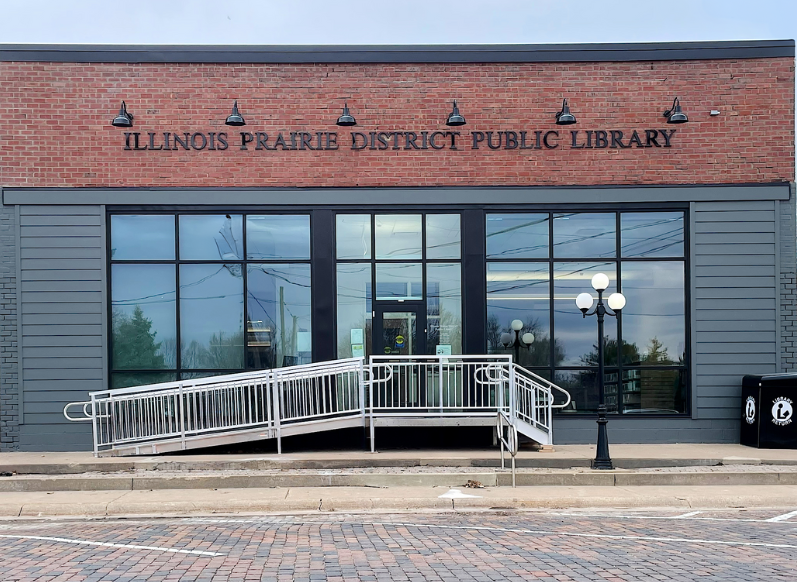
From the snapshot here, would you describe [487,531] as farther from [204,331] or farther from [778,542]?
[204,331]

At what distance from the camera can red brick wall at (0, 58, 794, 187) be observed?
16125 millimetres

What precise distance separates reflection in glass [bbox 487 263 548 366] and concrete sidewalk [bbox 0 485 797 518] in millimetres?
4434

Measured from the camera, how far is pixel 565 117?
620 inches

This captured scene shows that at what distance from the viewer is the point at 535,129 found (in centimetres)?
1636

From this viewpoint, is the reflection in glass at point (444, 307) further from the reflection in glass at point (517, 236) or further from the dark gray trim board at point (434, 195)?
the dark gray trim board at point (434, 195)

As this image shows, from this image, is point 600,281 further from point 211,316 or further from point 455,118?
point 211,316

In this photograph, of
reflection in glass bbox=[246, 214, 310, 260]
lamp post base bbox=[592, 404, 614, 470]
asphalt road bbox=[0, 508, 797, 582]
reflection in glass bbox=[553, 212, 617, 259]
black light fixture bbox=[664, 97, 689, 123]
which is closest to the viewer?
asphalt road bbox=[0, 508, 797, 582]

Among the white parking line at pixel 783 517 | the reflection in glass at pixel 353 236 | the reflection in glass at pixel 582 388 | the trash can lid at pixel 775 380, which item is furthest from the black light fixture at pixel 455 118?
the white parking line at pixel 783 517

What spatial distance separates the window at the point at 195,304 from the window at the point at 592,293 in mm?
3852

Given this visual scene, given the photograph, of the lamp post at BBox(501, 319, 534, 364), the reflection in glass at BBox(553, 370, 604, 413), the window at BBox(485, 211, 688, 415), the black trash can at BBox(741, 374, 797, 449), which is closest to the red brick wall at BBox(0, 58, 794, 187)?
the window at BBox(485, 211, 688, 415)

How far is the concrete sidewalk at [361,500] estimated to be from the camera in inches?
441

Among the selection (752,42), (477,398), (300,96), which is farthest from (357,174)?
(752,42)

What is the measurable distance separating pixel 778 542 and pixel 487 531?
9.60 feet

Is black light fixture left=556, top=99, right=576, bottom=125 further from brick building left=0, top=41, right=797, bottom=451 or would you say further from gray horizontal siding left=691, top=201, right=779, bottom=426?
gray horizontal siding left=691, top=201, right=779, bottom=426
